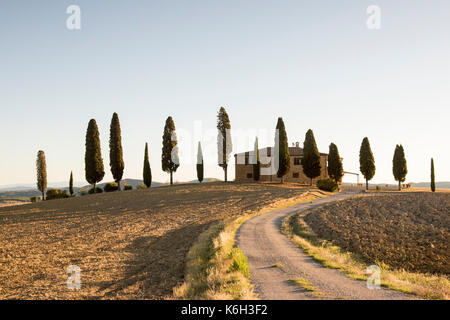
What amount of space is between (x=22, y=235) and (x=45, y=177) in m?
52.0

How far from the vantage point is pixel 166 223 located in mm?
27125

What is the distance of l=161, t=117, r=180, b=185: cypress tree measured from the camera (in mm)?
62031

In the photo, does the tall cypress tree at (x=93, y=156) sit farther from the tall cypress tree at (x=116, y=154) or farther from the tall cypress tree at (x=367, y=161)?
the tall cypress tree at (x=367, y=161)

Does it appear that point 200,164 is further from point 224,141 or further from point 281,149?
point 281,149

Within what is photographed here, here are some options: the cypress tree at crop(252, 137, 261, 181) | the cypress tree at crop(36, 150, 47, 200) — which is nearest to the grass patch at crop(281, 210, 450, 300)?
the cypress tree at crop(252, 137, 261, 181)

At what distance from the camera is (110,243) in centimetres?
2048

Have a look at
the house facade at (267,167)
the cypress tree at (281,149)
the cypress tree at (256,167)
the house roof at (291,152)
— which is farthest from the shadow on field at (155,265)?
the house roof at (291,152)

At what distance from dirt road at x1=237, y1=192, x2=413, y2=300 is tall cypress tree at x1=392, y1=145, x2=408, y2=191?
175 ft

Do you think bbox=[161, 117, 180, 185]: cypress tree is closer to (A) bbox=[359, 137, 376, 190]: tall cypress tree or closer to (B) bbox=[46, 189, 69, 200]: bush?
(B) bbox=[46, 189, 69, 200]: bush

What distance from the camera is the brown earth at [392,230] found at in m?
19.1

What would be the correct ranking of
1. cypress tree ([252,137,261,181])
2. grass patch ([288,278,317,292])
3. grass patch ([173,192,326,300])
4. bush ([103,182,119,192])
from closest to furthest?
grass patch ([173,192,326,300]) < grass patch ([288,278,317,292]) < bush ([103,182,119,192]) < cypress tree ([252,137,261,181])

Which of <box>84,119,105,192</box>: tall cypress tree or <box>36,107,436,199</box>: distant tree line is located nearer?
<box>84,119,105,192</box>: tall cypress tree
